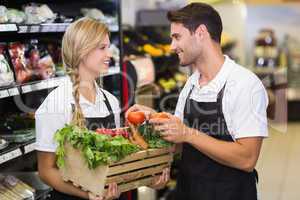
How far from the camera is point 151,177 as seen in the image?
2.37m

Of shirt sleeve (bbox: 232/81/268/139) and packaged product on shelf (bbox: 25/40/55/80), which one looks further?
packaged product on shelf (bbox: 25/40/55/80)

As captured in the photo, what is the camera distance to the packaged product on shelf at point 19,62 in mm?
3229

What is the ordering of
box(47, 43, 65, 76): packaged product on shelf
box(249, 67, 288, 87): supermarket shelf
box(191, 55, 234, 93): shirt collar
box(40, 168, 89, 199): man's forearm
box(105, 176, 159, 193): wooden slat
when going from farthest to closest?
box(249, 67, 288, 87): supermarket shelf → box(47, 43, 65, 76): packaged product on shelf → box(191, 55, 234, 93): shirt collar → box(40, 168, 89, 199): man's forearm → box(105, 176, 159, 193): wooden slat

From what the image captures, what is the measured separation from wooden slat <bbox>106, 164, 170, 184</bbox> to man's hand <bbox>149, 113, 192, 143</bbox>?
0.55ft

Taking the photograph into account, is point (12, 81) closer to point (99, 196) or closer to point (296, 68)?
point (99, 196)

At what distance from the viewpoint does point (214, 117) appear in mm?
2496

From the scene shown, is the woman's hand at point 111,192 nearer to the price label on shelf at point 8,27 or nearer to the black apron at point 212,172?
the black apron at point 212,172

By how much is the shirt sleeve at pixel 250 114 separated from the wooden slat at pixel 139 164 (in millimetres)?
355

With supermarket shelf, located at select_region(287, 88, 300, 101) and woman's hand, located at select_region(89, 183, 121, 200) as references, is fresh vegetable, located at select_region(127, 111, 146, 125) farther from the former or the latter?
supermarket shelf, located at select_region(287, 88, 300, 101)

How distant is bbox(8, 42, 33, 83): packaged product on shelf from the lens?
3.23 metres

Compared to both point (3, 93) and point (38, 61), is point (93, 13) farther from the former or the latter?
point (3, 93)

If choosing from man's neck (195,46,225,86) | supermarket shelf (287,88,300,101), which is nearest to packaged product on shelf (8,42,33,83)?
man's neck (195,46,225,86)

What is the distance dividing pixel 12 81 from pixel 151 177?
118 cm

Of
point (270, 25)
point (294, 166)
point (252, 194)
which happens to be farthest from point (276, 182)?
point (270, 25)
